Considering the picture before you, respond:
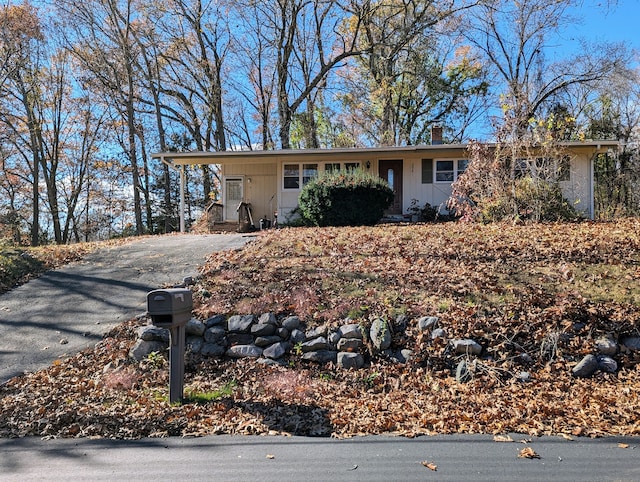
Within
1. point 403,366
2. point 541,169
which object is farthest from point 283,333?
point 541,169

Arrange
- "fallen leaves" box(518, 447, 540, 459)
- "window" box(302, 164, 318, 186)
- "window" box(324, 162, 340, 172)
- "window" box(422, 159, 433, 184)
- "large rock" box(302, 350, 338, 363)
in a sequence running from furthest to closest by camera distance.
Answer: "window" box(302, 164, 318, 186) < "window" box(324, 162, 340, 172) < "window" box(422, 159, 433, 184) < "large rock" box(302, 350, 338, 363) < "fallen leaves" box(518, 447, 540, 459)

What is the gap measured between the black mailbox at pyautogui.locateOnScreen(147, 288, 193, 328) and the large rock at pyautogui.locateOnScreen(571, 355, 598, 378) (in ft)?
13.3

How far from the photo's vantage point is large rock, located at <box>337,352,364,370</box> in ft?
17.3

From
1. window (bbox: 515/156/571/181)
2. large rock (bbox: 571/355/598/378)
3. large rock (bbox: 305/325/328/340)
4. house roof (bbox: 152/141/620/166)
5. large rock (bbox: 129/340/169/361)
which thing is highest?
house roof (bbox: 152/141/620/166)

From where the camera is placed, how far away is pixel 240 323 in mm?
5984

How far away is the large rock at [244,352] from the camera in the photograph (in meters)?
5.57

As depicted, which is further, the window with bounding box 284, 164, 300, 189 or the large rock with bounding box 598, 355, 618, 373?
the window with bounding box 284, 164, 300, 189

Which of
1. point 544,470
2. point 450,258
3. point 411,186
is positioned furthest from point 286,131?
point 544,470

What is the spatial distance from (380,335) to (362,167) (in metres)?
12.4

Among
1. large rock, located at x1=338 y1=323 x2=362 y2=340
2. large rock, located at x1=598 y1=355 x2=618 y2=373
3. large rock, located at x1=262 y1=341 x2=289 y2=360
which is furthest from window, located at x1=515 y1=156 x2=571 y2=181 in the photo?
large rock, located at x1=262 y1=341 x2=289 y2=360

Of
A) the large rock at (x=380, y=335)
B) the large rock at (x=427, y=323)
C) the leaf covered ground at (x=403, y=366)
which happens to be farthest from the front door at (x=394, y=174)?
the large rock at (x=380, y=335)

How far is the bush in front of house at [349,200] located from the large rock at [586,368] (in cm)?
866

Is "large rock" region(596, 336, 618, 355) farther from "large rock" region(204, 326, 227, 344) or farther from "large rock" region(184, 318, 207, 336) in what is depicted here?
"large rock" region(184, 318, 207, 336)

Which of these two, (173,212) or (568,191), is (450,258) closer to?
(568,191)
